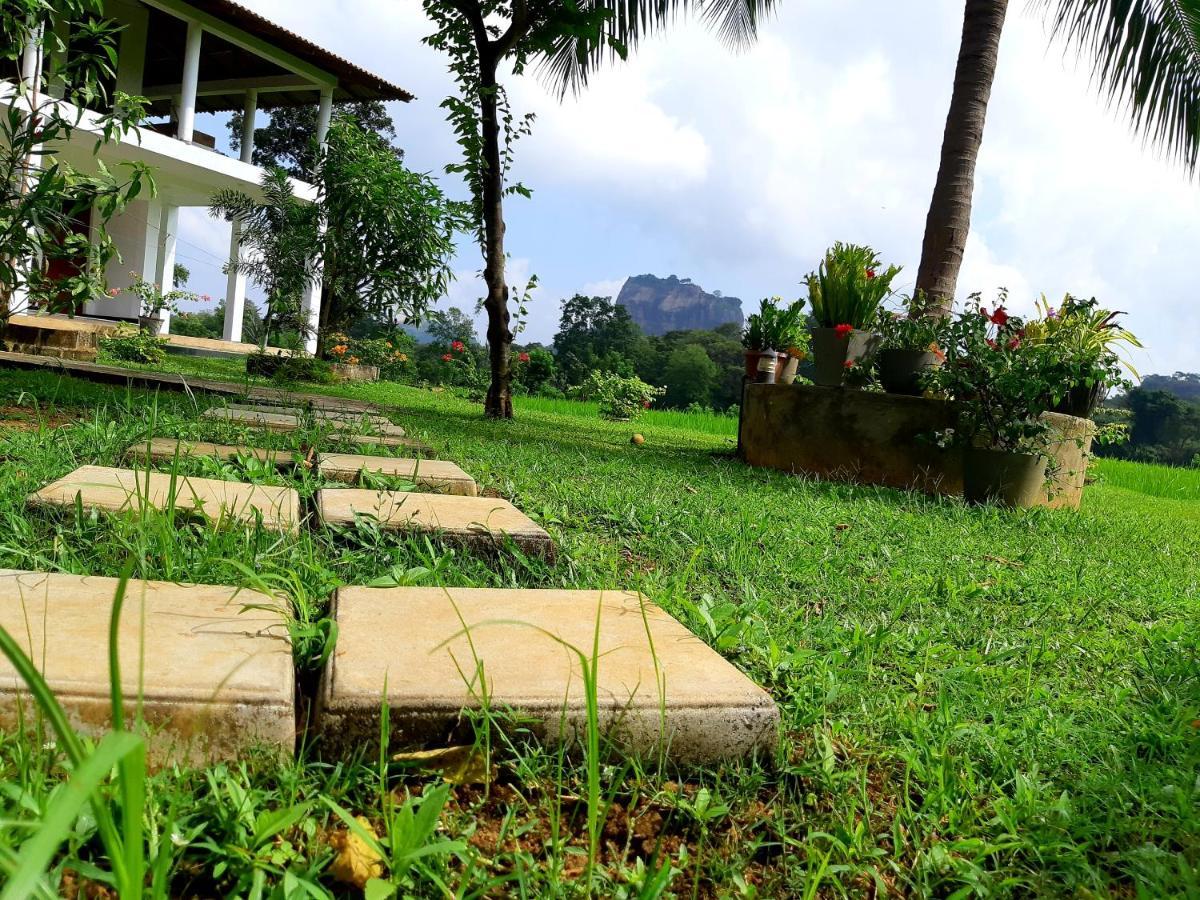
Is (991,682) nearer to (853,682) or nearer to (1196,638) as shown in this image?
(853,682)

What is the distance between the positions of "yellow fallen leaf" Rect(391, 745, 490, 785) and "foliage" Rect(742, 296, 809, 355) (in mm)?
5642

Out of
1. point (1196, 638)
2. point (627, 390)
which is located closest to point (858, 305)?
point (1196, 638)

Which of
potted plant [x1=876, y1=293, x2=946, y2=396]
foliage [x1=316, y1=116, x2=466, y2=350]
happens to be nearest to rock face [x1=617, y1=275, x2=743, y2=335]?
foliage [x1=316, y1=116, x2=466, y2=350]

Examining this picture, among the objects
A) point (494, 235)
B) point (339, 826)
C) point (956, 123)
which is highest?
point (956, 123)

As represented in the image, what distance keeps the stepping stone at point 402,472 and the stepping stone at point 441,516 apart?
0.26 meters

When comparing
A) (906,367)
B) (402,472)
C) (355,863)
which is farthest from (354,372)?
(355,863)

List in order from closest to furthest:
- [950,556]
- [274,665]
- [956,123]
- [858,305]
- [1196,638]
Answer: [274,665], [1196,638], [950,556], [858,305], [956,123]

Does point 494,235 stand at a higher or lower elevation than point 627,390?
higher

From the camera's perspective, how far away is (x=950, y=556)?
275 centimetres

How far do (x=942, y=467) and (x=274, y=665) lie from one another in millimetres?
4471

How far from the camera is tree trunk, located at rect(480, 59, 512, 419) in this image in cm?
661

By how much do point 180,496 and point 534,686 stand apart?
121cm

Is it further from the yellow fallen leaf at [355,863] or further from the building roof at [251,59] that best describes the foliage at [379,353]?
the yellow fallen leaf at [355,863]

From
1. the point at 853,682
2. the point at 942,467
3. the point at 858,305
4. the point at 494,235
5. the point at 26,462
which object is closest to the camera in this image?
the point at 853,682
